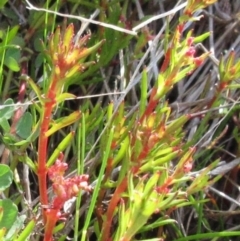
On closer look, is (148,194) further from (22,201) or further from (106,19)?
(106,19)

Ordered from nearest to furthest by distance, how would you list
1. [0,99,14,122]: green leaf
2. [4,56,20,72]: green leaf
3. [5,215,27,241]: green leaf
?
[5,215,27,241]: green leaf
[0,99,14,122]: green leaf
[4,56,20,72]: green leaf

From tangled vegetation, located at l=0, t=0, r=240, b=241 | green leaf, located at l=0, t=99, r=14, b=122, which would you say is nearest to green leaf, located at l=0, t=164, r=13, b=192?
tangled vegetation, located at l=0, t=0, r=240, b=241

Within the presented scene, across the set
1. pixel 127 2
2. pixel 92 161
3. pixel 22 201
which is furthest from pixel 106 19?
pixel 22 201

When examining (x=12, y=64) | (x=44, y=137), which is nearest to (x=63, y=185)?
(x=44, y=137)

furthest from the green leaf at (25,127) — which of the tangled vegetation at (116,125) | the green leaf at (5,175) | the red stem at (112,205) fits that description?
the red stem at (112,205)

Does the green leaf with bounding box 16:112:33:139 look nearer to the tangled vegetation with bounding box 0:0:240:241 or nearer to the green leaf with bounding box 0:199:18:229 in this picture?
the tangled vegetation with bounding box 0:0:240:241

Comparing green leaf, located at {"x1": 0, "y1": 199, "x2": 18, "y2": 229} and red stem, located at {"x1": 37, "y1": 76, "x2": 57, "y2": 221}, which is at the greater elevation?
red stem, located at {"x1": 37, "y1": 76, "x2": 57, "y2": 221}

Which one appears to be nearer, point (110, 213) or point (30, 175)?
point (110, 213)

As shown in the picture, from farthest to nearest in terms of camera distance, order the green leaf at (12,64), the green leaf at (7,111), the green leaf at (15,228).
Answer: the green leaf at (12,64)
the green leaf at (7,111)
the green leaf at (15,228)

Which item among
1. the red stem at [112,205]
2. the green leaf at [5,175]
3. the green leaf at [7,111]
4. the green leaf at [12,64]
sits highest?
the green leaf at [12,64]

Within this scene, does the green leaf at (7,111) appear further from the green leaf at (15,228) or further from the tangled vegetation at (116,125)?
the green leaf at (15,228)

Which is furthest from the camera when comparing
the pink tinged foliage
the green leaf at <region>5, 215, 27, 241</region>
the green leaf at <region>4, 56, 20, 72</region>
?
the green leaf at <region>4, 56, 20, 72</region>
